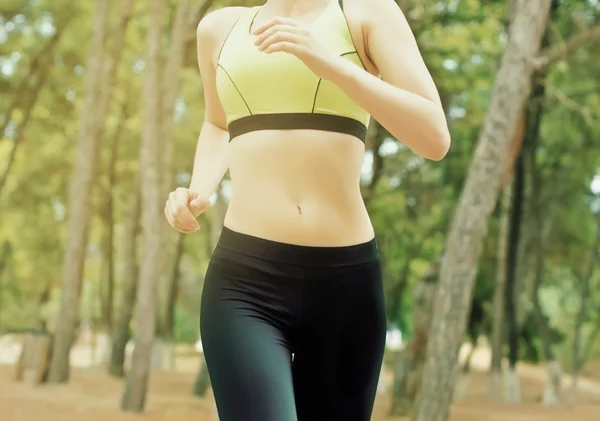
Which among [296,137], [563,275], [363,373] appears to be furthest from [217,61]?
[563,275]

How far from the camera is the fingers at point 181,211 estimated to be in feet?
5.78

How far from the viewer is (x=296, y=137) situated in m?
1.63

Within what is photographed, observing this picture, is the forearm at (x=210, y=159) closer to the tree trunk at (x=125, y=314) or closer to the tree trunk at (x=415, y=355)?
the tree trunk at (x=415, y=355)

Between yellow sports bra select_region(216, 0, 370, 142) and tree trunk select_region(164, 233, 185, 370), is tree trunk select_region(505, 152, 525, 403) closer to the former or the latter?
tree trunk select_region(164, 233, 185, 370)

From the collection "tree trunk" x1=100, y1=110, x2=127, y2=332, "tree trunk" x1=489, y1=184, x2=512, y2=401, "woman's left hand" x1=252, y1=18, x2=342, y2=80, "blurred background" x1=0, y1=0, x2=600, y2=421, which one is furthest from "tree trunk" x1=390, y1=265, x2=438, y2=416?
"woman's left hand" x1=252, y1=18, x2=342, y2=80

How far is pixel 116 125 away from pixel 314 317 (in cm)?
1720

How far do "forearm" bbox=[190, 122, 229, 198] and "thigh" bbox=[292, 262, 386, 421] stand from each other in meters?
0.46

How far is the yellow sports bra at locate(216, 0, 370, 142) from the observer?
161 centimetres

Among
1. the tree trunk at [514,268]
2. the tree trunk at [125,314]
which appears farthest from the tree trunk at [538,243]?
the tree trunk at [125,314]

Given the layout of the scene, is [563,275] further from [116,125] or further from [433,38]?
[116,125]

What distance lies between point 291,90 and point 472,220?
559 centimetres

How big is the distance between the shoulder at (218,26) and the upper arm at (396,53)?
376 millimetres

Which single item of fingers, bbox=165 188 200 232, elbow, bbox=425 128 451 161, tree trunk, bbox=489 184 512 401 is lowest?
tree trunk, bbox=489 184 512 401

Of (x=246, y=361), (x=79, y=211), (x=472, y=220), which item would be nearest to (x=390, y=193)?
(x=79, y=211)
